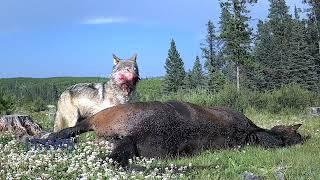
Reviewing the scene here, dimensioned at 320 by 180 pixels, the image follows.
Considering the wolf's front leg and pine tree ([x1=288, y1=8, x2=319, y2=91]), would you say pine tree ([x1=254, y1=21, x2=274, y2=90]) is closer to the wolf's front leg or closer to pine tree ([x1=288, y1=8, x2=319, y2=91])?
pine tree ([x1=288, y1=8, x2=319, y2=91])

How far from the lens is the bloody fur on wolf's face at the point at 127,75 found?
1080 cm

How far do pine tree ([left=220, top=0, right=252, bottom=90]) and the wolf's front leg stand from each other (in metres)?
47.1

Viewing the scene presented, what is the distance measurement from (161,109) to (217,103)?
11411mm

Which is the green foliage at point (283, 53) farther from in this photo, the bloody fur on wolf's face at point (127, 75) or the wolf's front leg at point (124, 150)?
the wolf's front leg at point (124, 150)

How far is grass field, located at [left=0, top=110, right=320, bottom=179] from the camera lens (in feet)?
21.1

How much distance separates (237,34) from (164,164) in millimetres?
51269

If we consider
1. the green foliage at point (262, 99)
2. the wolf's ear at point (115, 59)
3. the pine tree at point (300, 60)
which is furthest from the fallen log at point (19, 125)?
the pine tree at point (300, 60)

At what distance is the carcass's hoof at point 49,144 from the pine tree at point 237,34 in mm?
46464

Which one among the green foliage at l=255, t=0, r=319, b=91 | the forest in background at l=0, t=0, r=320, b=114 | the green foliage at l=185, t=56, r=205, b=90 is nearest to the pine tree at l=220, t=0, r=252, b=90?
the forest in background at l=0, t=0, r=320, b=114

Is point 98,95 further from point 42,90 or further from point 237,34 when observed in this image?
point 42,90

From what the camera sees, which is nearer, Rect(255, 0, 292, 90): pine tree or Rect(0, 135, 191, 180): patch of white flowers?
Rect(0, 135, 191, 180): patch of white flowers

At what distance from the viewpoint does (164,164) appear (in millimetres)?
7562

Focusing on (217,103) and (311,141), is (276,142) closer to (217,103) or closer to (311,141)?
(311,141)

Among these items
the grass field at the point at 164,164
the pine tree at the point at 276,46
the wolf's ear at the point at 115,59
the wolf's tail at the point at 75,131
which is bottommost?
the grass field at the point at 164,164
